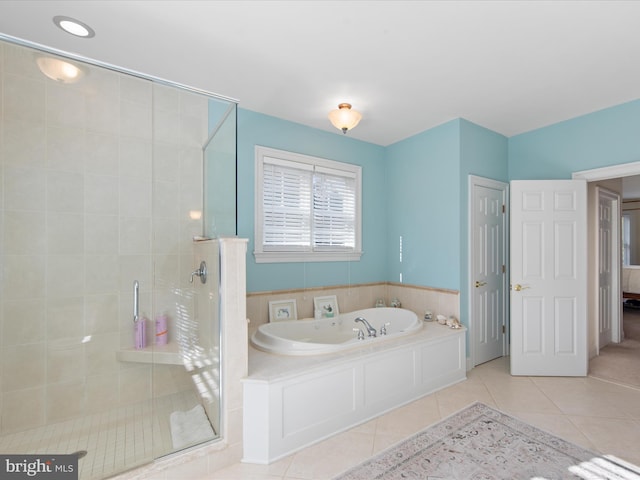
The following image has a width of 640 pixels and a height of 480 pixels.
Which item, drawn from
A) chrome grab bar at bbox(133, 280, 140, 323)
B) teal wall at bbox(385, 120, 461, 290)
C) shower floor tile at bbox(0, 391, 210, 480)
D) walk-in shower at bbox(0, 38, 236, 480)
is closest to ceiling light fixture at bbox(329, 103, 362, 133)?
walk-in shower at bbox(0, 38, 236, 480)

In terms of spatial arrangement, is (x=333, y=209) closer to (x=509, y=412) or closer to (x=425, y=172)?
(x=425, y=172)

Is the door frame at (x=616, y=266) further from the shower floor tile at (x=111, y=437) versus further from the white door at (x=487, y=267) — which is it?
the shower floor tile at (x=111, y=437)

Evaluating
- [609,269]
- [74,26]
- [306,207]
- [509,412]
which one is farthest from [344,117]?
[609,269]

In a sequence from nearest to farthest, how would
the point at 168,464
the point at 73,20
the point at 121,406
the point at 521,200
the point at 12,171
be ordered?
the point at 168,464
the point at 73,20
the point at 12,171
the point at 121,406
the point at 521,200

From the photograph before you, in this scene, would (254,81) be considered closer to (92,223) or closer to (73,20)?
(73,20)

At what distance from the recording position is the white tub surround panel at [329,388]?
1.92 m

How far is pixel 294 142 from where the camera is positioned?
3301 millimetres

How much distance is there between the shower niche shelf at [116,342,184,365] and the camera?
2273 millimetres

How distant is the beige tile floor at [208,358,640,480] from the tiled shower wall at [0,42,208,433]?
1002 millimetres

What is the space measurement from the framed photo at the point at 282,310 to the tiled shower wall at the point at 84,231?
0.98 metres

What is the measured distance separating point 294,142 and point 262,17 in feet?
5.00

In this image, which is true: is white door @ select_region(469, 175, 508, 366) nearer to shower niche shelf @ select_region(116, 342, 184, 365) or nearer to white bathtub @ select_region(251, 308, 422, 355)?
white bathtub @ select_region(251, 308, 422, 355)

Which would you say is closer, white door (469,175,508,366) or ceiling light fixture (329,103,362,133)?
ceiling light fixture (329,103,362,133)

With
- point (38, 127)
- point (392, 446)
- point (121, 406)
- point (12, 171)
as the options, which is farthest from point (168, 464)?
point (38, 127)
